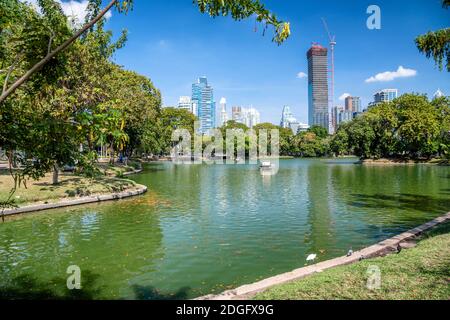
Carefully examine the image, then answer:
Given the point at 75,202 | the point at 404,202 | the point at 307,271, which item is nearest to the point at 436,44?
the point at 404,202

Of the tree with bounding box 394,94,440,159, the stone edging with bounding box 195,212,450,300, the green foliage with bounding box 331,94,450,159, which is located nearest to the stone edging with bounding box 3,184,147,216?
the stone edging with bounding box 195,212,450,300

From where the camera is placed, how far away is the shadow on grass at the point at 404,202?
22938 mm

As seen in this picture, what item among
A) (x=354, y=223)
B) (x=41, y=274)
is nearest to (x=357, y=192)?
(x=354, y=223)

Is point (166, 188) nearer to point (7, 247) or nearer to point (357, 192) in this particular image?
point (357, 192)

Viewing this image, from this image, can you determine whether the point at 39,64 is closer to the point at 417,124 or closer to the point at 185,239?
the point at 185,239

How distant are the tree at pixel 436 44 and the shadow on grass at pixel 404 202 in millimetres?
8795

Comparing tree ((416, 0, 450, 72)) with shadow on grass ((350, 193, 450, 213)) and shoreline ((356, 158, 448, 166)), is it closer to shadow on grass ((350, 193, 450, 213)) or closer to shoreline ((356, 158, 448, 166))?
shadow on grass ((350, 193, 450, 213))

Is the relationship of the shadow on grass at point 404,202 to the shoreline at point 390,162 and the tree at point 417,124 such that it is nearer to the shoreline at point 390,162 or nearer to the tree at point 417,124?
the tree at point 417,124

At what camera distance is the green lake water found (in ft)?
36.1

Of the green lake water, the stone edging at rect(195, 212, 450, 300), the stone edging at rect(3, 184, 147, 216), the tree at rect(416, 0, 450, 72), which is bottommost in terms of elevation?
the green lake water

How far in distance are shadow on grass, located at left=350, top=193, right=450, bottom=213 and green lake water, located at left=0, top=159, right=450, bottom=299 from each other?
0.23 feet

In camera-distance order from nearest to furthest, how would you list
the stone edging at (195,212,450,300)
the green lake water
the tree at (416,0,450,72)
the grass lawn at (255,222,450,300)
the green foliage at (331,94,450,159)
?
the grass lawn at (255,222,450,300) < the stone edging at (195,212,450,300) < the green lake water < the tree at (416,0,450,72) < the green foliage at (331,94,450,159)

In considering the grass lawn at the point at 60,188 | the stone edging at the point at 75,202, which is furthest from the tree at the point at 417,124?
the grass lawn at the point at 60,188

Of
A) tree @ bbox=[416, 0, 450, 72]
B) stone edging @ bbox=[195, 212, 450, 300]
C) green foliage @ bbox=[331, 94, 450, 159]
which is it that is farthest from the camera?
green foliage @ bbox=[331, 94, 450, 159]
